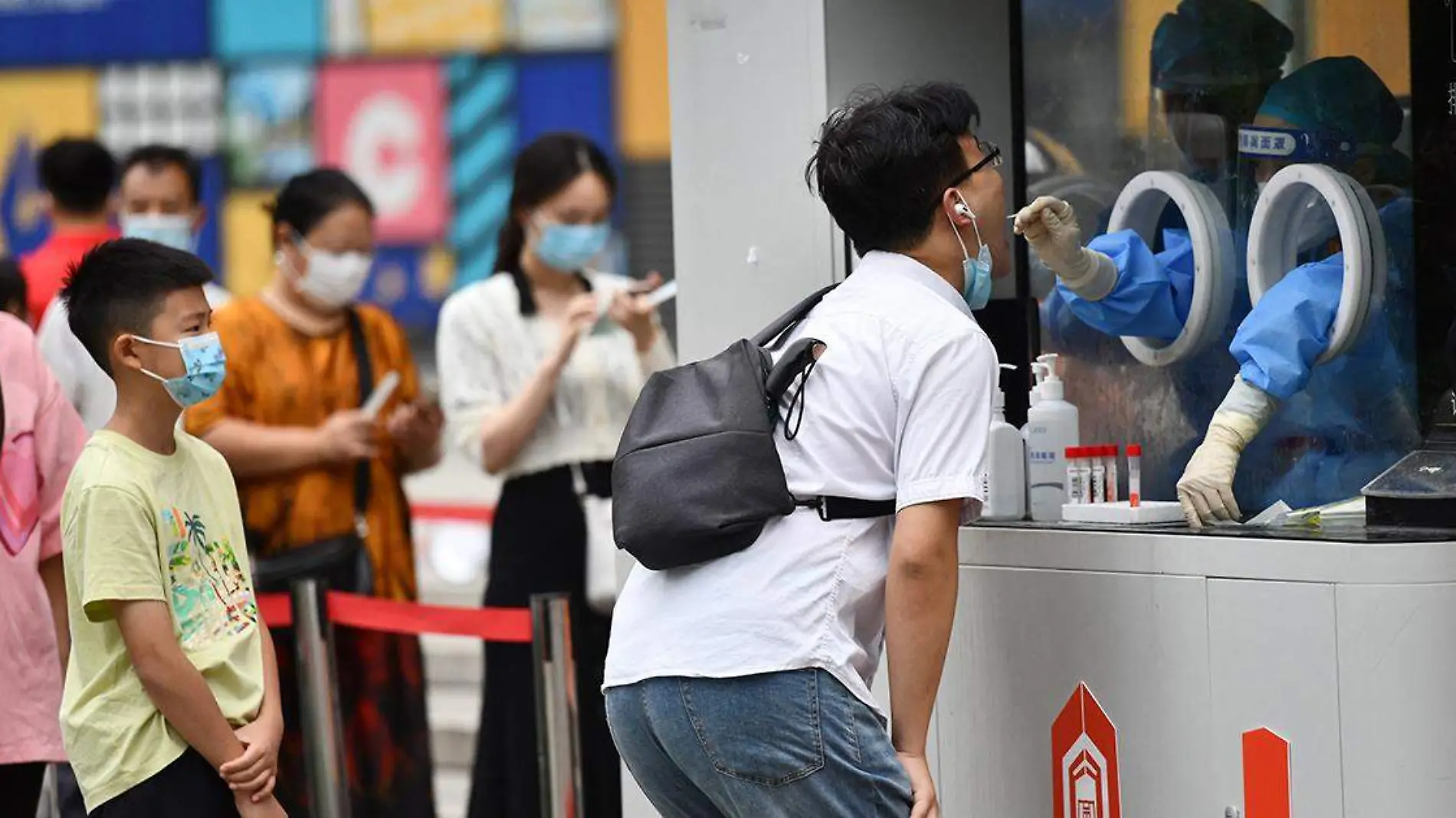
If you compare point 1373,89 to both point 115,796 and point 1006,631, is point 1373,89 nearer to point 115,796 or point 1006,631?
point 1006,631

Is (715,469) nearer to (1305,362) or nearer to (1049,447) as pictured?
(1049,447)

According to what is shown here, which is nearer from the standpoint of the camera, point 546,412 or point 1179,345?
point 1179,345

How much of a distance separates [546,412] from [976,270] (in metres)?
2.11

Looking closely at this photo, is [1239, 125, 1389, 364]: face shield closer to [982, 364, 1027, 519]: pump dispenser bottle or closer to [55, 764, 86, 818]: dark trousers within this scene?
[982, 364, 1027, 519]: pump dispenser bottle

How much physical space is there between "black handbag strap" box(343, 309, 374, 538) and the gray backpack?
2.38 metres

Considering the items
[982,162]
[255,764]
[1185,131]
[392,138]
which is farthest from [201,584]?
[392,138]

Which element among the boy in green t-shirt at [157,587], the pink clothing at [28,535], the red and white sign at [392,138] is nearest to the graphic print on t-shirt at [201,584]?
the boy in green t-shirt at [157,587]

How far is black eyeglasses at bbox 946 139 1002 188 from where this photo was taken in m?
2.81

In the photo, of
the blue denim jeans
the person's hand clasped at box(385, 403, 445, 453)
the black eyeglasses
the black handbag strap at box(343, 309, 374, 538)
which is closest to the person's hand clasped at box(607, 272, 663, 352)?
the person's hand clasped at box(385, 403, 445, 453)

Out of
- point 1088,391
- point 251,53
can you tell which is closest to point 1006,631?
point 1088,391

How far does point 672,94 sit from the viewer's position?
400cm

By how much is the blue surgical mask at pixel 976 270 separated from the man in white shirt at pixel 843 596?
87 millimetres

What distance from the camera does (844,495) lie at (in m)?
2.64

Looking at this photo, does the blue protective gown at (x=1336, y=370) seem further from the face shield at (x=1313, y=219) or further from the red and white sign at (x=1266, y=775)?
the red and white sign at (x=1266, y=775)
